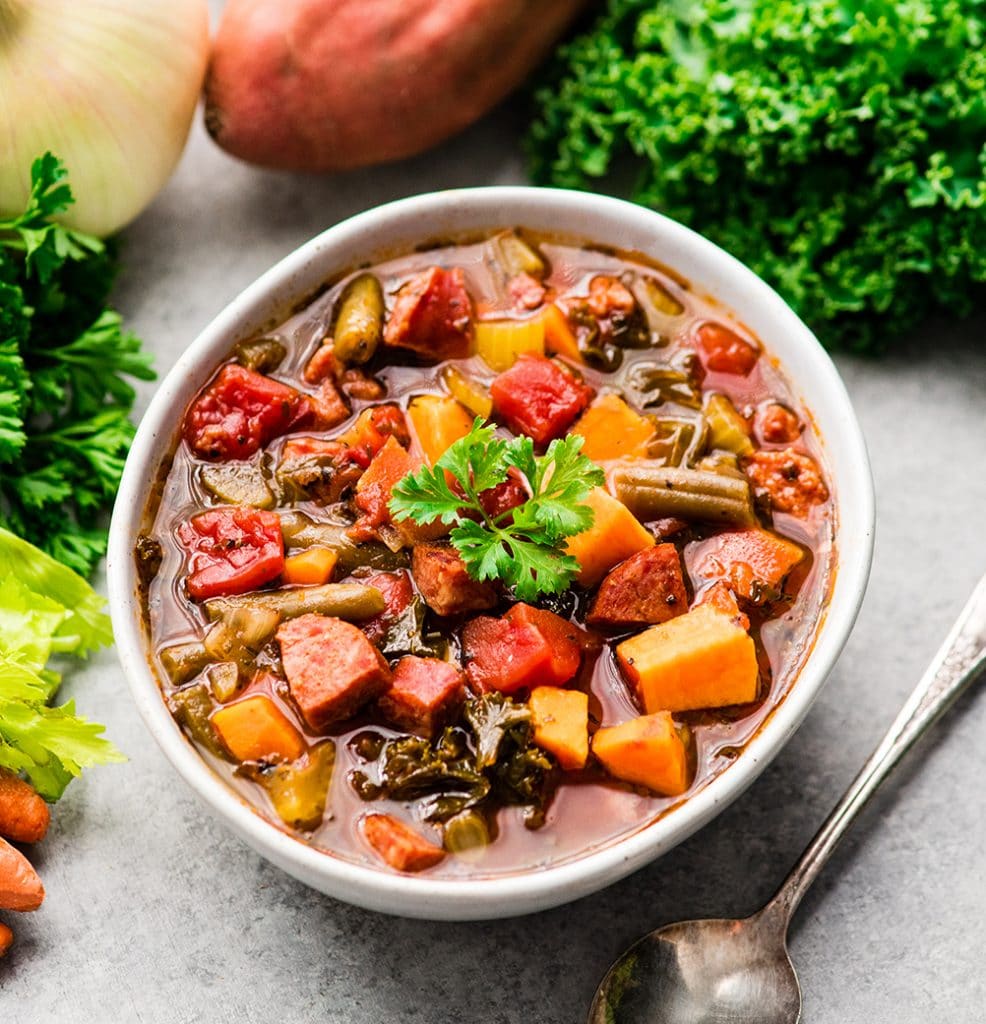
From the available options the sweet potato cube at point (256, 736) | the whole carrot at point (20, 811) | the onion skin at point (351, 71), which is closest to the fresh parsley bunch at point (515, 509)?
the sweet potato cube at point (256, 736)

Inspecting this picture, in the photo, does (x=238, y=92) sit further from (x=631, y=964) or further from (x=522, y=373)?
(x=631, y=964)

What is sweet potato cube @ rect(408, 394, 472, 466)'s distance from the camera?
324 cm

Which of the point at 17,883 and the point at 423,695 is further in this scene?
the point at 17,883

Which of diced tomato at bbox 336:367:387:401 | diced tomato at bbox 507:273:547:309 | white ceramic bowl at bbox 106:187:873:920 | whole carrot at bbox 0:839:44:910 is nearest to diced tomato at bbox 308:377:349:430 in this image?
diced tomato at bbox 336:367:387:401

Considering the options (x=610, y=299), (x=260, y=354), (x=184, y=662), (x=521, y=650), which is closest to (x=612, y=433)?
(x=610, y=299)

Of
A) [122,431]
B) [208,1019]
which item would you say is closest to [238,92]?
[122,431]

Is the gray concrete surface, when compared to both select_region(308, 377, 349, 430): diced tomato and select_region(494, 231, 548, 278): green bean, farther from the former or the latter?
select_region(494, 231, 548, 278): green bean

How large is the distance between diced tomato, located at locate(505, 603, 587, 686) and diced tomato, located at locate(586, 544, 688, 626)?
0.09 meters

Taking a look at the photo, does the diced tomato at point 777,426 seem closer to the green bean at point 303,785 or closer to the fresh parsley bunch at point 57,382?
the green bean at point 303,785

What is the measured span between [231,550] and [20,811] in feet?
3.04

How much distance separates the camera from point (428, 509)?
3002mm

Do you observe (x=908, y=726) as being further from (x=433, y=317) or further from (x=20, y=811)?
(x=20, y=811)

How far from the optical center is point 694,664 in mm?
2941

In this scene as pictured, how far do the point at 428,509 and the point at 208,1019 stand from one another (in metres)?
1.44
